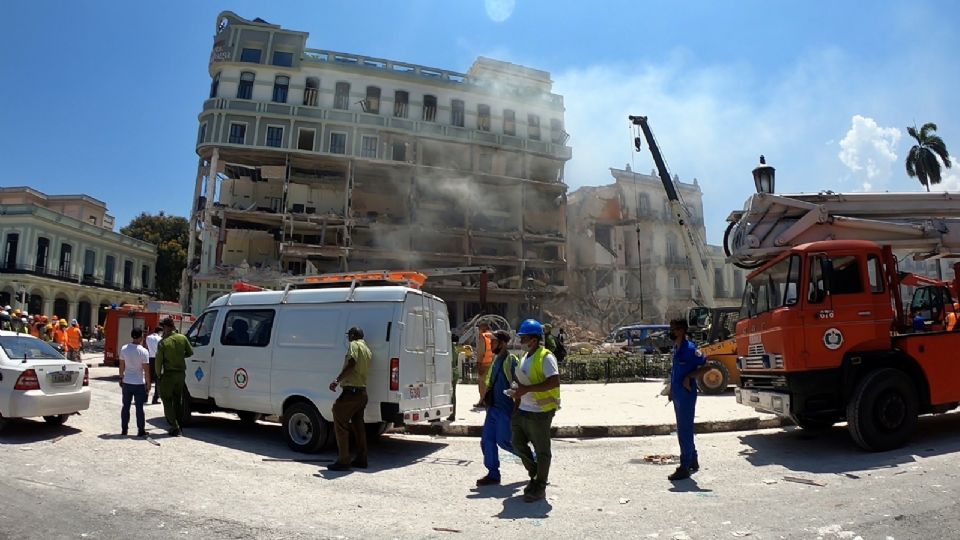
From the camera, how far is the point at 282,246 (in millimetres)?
35500

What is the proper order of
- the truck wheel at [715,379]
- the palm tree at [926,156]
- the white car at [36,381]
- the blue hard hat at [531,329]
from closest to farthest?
the blue hard hat at [531,329], the white car at [36,381], the truck wheel at [715,379], the palm tree at [926,156]

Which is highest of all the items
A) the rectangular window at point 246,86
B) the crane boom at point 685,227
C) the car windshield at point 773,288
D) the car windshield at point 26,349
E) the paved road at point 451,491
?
the rectangular window at point 246,86

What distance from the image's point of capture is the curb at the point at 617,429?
29.2ft

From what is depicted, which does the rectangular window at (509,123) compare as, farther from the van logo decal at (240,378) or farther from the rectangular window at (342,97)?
the van logo decal at (240,378)

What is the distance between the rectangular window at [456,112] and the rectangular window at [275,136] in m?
12.6

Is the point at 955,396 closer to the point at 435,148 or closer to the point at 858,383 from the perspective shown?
the point at 858,383

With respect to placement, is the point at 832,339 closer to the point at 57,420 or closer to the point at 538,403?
the point at 538,403

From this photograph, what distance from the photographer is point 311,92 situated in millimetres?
38812

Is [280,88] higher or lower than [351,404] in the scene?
higher

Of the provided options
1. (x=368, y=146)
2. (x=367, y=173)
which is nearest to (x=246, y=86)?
(x=368, y=146)

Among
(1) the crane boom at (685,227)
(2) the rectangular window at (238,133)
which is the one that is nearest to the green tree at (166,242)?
(2) the rectangular window at (238,133)

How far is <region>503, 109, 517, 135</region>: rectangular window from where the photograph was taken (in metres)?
44.2

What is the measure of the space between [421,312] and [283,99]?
35604 mm

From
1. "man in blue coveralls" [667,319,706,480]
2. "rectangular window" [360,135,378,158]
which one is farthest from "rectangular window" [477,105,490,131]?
"man in blue coveralls" [667,319,706,480]
